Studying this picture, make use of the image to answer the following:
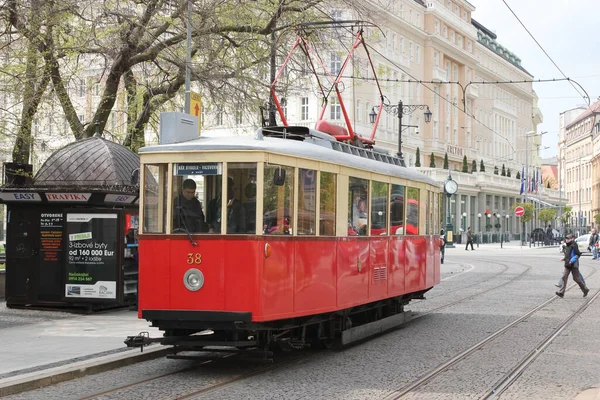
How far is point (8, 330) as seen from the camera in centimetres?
1475

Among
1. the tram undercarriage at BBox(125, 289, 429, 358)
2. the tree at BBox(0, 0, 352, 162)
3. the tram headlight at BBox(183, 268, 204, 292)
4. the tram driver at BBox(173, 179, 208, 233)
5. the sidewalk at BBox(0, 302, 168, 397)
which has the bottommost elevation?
the sidewalk at BBox(0, 302, 168, 397)

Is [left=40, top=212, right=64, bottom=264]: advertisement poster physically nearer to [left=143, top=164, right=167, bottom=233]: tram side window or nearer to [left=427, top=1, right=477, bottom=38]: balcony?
[left=143, top=164, right=167, bottom=233]: tram side window

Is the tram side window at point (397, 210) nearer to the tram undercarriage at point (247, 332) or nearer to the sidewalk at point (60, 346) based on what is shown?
the tram undercarriage at point (247, 332)

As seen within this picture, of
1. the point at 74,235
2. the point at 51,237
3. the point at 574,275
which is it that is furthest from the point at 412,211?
the point at 574,275

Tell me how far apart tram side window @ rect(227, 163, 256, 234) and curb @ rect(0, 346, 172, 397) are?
207cm

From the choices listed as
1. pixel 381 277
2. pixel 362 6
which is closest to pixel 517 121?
pixel 362 6

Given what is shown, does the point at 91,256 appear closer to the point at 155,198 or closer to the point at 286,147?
the point at 155,198

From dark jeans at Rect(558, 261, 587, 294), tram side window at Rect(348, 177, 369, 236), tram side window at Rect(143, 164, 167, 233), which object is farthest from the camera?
dark jeans at Rect(558, 261, 587, 294)

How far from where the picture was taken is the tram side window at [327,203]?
12.0 meters

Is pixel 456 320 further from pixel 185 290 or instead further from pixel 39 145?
pixel 39 145

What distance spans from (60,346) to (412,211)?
246 inches

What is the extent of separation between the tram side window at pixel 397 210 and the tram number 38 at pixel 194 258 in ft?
15.0

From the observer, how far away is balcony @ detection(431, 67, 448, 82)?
9019cm

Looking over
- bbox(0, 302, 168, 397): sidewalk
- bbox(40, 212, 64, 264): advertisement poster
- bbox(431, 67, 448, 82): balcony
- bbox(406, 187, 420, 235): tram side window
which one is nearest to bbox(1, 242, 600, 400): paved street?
bbox(0, 302, 168, 397): sidewalk
